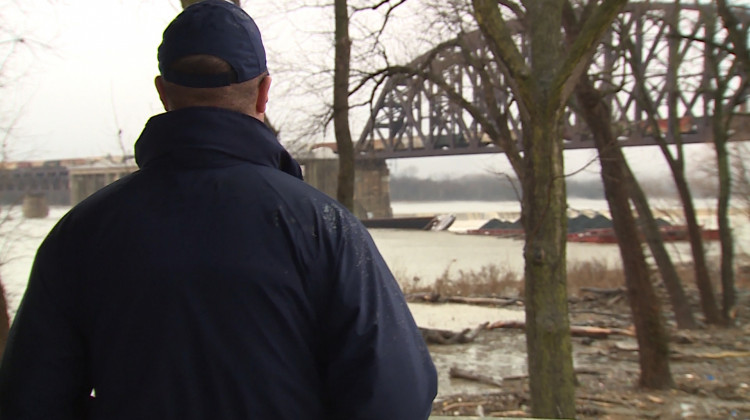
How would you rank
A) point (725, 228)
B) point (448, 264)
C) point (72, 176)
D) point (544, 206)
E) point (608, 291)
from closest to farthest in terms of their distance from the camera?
point (544, 206) → point (725, 228) → point (608, 291) → point (72, 176) → point (448, 264)

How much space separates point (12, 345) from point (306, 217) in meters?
0.63

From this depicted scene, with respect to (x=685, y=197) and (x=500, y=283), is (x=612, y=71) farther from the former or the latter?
(x=500, y=283)

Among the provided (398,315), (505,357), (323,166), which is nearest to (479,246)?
(323,166)

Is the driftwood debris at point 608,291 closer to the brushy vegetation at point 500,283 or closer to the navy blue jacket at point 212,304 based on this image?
the brushy vegetation at point 500,283

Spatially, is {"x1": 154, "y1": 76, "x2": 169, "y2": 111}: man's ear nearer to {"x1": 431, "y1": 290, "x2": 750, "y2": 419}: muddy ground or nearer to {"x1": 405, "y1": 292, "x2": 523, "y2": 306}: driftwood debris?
{"x1": 431, "y1": 290, "x2": 750, "y2": 419}: muddy ground

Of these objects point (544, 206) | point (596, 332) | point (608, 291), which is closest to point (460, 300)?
point (608, 291)

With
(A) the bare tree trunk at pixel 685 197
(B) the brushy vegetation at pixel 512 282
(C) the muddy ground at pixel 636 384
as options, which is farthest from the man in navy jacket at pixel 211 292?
(B) the brushy vegetation at pixel 512 282

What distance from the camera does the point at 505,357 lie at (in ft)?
45.1

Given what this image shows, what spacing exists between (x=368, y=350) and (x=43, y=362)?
0.63 meters

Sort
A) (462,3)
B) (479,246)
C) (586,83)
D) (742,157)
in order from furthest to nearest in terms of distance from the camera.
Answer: (479,246), (742,157), (462,3), (586,83)

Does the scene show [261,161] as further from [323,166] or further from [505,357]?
[323,166]

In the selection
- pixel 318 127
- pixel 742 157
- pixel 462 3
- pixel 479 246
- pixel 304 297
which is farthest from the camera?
pixel 479 246

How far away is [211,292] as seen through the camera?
126 centimetres

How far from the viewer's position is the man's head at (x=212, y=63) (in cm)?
140
